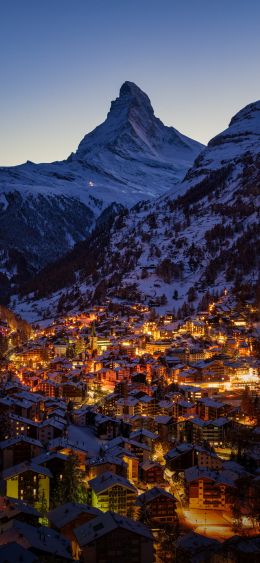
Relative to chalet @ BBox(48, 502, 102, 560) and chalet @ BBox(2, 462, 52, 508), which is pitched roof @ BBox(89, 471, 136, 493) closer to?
chalet @ BBox(2, 462, 52, 508)

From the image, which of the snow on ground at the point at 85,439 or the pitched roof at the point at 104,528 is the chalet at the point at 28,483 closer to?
the snow on ground at the point at 85,439

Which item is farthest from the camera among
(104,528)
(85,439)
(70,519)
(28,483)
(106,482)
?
(85,439)

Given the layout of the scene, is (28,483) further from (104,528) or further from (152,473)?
Result: (104,528)

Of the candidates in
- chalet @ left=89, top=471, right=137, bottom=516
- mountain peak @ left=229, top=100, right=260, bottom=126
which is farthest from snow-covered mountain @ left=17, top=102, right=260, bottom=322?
chalet @ left=89, top=471, right=137, bottom=516

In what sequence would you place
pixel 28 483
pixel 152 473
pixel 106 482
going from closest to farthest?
pixel 106 482
pixel 28 483
pixel 152 473

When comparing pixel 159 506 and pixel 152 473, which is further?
pixel 152 473

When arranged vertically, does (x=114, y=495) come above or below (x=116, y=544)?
below

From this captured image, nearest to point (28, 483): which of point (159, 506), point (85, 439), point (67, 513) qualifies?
point (67, 513)
